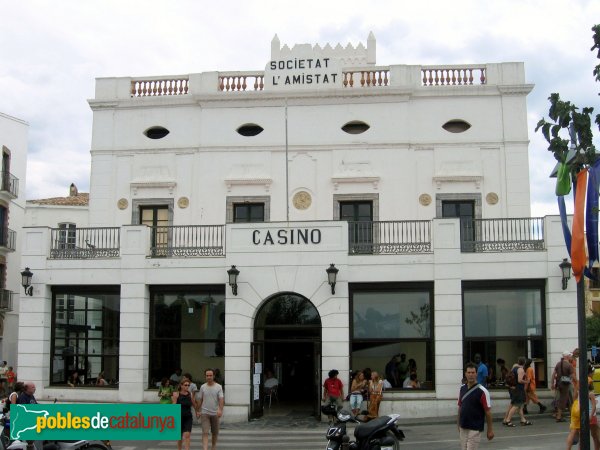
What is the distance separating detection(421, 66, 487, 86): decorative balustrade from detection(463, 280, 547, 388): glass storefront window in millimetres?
7727

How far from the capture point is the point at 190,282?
71.3 feet

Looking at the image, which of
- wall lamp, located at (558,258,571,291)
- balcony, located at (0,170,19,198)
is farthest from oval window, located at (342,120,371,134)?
balcony, located at (0,170,19,198)

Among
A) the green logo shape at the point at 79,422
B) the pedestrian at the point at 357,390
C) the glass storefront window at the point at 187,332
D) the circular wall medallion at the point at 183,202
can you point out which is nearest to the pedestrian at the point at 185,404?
the green logo shape at the point at 79,422

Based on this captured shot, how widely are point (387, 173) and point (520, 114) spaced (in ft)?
15.4

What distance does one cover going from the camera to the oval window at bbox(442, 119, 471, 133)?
83.0 feet

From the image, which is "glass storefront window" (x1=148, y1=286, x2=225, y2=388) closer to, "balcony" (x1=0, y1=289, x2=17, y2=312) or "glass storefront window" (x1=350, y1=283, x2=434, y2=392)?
"glass storefront window" (x1=350, y1=283, x2=434, y2=392)

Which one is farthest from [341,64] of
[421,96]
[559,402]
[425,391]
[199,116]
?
[559,402]

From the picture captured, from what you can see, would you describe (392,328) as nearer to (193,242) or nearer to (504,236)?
(504,236)

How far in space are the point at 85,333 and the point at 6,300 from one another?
17419 mm

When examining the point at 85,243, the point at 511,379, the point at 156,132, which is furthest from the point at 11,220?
the point at 511,379

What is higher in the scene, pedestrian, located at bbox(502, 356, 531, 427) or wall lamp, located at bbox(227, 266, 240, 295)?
wall lamp, located at bbox(227, 266, 240, 295)

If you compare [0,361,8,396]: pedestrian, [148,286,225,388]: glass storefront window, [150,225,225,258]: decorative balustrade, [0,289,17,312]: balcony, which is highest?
[150,225,225,258]: decorative balustrade

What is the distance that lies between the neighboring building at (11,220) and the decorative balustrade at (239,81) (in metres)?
17.2

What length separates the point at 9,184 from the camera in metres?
39.2
